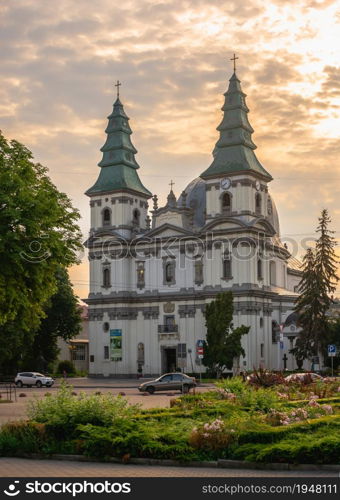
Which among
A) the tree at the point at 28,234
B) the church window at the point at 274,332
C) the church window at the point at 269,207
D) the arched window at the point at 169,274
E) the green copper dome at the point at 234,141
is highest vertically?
the green copper dome at the point at 234,141

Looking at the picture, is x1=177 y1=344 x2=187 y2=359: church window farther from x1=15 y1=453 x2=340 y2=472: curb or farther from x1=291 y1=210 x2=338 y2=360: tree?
x1=15 y1=453 x2=340 y2=472: curb

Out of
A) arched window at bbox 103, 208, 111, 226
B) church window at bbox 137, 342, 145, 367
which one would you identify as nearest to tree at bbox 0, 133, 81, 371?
church window at bbox 137, 342, 145, 367

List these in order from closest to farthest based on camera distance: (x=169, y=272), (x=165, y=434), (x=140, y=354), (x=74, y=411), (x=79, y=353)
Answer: (x=165, y=434)
(x=74, y=411)
(x=169, y=272)
(x=140, y=354)
(x=79, y=353)

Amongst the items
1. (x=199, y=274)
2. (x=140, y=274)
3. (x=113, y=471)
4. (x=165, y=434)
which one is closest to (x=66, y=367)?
(x=140, y=274)

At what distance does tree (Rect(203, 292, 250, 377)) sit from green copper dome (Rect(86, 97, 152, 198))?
19.0 m

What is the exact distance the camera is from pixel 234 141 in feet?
260

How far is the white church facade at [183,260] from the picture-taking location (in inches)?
3051

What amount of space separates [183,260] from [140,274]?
5.56 metres

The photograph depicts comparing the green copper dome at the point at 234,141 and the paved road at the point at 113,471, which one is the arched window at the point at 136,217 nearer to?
the green copper dome at the point at 234,141

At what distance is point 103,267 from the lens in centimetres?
8656

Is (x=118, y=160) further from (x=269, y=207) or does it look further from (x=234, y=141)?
(x=269, y=207)

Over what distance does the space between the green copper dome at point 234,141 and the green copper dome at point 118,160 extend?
10.7m

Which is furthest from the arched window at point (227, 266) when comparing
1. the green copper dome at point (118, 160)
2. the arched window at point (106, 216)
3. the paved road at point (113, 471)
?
the paved road at point (113, 471)
